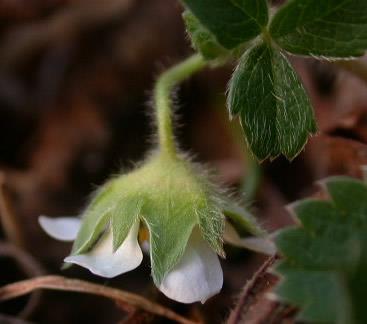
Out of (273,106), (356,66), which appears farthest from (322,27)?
(356,66)

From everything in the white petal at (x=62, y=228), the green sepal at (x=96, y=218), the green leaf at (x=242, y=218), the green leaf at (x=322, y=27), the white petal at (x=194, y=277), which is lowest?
the green leaf at (x=242, y=218)

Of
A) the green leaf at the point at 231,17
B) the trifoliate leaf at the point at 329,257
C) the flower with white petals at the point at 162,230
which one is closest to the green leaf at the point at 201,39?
the green leaf at the point at 231,17

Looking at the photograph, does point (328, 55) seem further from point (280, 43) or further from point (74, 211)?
point (74, 211)

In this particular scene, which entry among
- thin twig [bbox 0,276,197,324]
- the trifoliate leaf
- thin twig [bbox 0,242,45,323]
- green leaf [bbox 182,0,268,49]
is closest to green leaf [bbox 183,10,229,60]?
green leaf [bbox 182,0,268,49]

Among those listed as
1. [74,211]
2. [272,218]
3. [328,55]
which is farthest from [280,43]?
[74,211]

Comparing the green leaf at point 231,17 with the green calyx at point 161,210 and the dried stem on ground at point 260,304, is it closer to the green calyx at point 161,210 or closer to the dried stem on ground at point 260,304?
the green calyx at point 161,210

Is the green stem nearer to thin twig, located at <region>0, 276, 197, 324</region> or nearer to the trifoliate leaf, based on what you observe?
thin twig, located at <region>0, 276, 197, 324</region>
